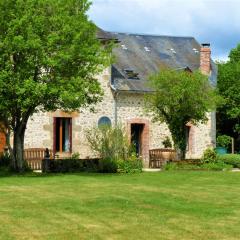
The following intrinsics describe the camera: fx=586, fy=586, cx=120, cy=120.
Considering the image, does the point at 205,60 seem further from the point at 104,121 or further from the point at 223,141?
the point at 104,121

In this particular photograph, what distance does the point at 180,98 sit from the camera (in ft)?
88.2

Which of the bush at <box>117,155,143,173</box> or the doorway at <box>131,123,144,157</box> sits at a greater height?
the doorway at <box>131,123,144,157</box>

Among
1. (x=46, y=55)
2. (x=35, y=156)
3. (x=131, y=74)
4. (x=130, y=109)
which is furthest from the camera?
(x=131, y=74)

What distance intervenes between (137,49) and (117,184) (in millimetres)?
18586

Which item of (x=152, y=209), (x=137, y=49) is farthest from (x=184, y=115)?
(x=152, y=209)

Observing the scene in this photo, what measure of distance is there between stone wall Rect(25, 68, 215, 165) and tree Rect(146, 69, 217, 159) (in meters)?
2.56

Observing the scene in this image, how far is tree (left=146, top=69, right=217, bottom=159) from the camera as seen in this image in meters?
26.9

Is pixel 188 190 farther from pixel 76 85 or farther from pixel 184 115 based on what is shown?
pixel 184 115

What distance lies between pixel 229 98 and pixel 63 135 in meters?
17.9

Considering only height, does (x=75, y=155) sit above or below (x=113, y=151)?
below

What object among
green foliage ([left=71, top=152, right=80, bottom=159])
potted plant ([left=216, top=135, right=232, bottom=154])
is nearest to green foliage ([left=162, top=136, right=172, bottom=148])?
green foliage ([left=71, top=152, right=80, bottom=159])

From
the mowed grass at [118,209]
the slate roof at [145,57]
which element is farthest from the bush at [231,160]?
the mowed grass at [118,209]

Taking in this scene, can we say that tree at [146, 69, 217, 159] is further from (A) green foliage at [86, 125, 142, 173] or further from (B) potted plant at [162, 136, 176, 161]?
(A) green foliage at [86, 125, 142, 173]

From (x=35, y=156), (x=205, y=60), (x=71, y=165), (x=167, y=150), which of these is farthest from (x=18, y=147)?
(x=205, y=60)
